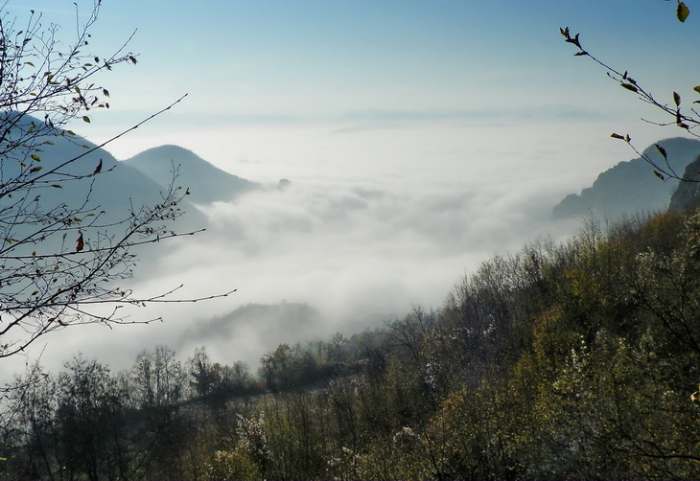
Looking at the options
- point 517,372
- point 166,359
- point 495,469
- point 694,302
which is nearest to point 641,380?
point 694,302

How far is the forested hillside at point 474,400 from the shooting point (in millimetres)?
15016

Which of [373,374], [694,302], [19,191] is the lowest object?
[373,374]

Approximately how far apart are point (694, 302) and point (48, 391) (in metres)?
47.0

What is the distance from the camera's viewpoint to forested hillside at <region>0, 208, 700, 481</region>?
591 inches

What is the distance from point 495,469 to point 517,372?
18.2 metres

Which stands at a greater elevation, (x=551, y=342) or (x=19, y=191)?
(x=19, y=191)

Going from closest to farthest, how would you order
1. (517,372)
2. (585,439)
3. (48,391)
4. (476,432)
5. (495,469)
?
(585,439) < (495,469) < (476,432) < (517,372) < (48,391)

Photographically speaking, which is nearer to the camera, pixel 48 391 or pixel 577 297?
pixel 577 297

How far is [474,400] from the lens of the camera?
1991 cm

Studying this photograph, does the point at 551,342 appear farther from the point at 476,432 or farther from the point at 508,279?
the point at 508,279

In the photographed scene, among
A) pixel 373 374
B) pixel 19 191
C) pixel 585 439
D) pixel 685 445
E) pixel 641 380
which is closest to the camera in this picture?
pixel 19 191

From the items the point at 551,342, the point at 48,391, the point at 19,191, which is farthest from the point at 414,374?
the point at 19,191

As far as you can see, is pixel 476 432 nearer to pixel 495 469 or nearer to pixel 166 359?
pixel 495 469

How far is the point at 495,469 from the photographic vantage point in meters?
16.4
